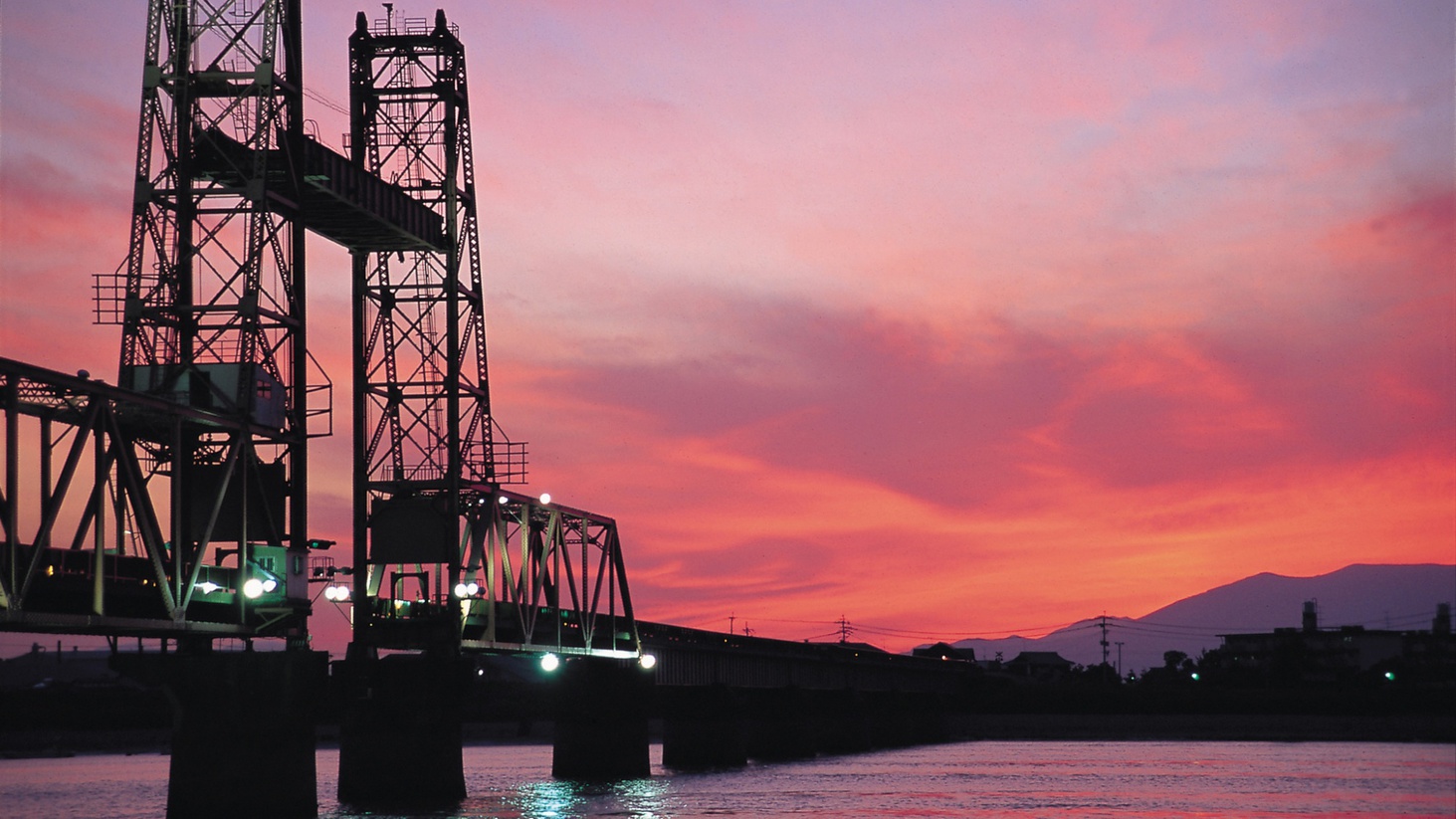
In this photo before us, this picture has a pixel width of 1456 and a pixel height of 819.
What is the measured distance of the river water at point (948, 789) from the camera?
7681 centimetres

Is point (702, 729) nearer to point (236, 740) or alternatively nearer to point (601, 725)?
point (601, 725)

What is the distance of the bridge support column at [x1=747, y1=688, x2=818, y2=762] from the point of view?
472 ft

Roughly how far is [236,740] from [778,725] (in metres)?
92.1

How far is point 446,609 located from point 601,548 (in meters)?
25.8

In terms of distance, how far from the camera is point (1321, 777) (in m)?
102

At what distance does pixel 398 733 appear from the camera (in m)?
80.3

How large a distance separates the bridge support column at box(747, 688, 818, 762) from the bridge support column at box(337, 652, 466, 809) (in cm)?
6517

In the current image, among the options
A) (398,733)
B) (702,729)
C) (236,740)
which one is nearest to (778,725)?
(702,729)

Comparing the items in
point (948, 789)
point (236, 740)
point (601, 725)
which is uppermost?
point (236, 740)

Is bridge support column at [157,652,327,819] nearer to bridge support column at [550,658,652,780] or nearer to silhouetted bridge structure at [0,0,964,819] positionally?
silhouetted bridge structure at [0,0,964,819]

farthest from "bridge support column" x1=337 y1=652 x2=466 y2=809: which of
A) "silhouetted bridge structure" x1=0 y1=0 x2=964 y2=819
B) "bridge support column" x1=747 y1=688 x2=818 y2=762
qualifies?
"bridge support column" x1=747 y1=688 x2=818 y2=762

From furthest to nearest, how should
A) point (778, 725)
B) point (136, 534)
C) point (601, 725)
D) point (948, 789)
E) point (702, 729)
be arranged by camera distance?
point (778, 725) → point (702, 729) → point (601, 725) → point (948, 789) → point (136, 534)

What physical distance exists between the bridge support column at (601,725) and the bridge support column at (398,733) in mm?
24170

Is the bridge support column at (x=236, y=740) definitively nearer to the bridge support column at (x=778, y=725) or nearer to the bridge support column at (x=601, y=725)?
the bridge support column at (x=601, y=725)
